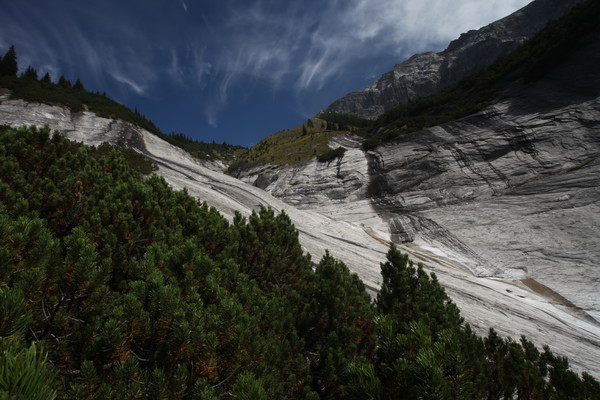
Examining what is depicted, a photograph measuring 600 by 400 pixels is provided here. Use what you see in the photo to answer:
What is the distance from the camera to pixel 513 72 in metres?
32.3

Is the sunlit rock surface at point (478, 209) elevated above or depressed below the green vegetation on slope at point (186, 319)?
above

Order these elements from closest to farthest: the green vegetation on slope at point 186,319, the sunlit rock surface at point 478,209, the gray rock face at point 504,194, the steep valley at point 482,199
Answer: the green vegetation on slope at point 186,319 < the sunlit rock surface at point 478,209 < the steep valley at point 482,199 < the gray rock face at point 504,194

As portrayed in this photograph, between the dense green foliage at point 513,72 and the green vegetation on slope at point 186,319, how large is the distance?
3341 centimetres

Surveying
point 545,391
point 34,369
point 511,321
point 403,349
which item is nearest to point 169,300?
point 34,369

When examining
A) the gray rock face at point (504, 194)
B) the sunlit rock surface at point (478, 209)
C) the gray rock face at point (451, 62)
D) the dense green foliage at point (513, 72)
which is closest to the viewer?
the sunlit rock surface at point (478, 209)

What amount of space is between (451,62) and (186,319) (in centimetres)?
17896

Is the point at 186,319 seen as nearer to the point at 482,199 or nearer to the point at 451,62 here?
the point at 482,199

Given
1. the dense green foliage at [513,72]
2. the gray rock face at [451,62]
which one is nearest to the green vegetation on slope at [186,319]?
the dense green foliage at [513,72]

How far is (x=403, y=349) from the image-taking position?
275 centimetres

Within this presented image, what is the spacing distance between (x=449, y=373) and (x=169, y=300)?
9.21 ft

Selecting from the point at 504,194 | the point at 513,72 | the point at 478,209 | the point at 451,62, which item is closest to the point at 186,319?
the point at 478,209

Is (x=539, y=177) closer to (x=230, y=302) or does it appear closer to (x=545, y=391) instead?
(x=545, y=391)

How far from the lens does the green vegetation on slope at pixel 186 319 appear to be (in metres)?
2.24

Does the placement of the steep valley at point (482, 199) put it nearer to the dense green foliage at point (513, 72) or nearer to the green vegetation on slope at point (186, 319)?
→ the dense green foliage at point (513, 72)
